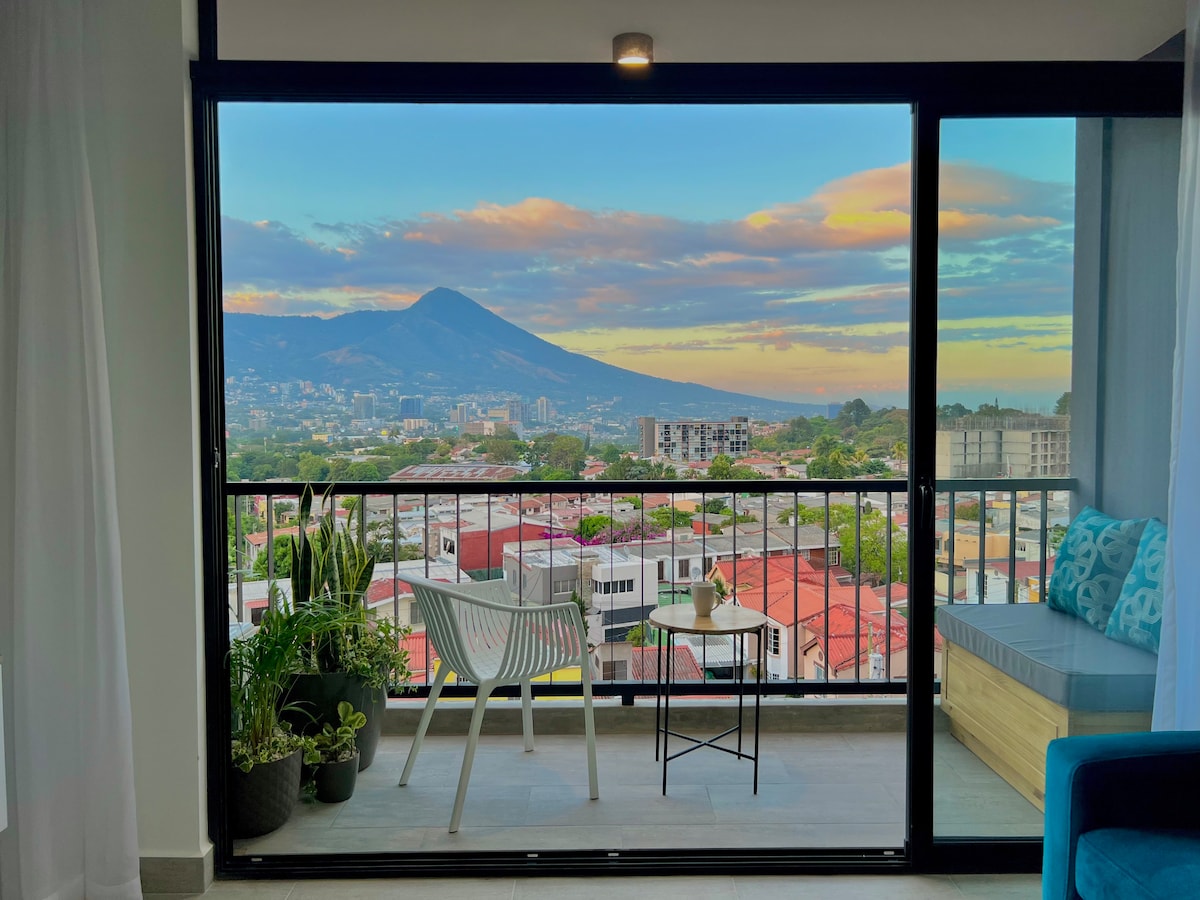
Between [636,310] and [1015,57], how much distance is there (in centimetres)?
190

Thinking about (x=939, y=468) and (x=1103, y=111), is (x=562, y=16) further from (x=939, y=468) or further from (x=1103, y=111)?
(x=939, y=468)

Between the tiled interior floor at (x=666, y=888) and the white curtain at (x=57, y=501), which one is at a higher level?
the white curtain at (x=57, y=501)

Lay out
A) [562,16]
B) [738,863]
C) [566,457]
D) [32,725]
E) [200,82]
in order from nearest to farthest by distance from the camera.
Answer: [32,725] → [200,82] → [738,863] → [562,16] → [566,457]

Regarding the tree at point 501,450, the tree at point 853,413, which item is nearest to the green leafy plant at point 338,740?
the tree at point 501,450

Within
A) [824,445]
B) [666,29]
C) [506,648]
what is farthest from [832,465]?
[666,29]

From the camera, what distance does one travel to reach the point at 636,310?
163 inches

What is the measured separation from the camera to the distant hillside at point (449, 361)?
3758 millimetres

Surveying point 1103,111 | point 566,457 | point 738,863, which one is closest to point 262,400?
point 566,457

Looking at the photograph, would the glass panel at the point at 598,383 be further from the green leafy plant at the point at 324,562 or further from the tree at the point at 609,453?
the green leafy plant at the point at 324,562

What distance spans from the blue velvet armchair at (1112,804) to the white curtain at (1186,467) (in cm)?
46

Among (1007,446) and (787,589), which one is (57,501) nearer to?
(1007,446)

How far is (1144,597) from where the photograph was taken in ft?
7.48

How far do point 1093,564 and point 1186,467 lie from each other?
0.36 metres

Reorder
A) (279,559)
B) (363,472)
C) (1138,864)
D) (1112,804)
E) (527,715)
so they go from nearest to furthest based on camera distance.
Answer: (1138,864) < (1112,804) < (527,715) < (279,559) < (363,472)
